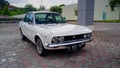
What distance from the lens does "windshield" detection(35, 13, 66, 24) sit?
6.39 meters

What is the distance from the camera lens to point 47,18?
6656mm

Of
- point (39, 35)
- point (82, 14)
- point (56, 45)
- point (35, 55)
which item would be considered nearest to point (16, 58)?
point (35, 55)

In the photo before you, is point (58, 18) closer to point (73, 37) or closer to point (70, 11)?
point (73, 37)

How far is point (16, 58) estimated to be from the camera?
5.42m

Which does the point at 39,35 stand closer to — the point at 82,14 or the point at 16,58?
the point at 16,58

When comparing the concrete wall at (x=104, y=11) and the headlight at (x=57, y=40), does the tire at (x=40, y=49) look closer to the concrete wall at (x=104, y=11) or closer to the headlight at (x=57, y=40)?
the headlight at (x=57, y=40)

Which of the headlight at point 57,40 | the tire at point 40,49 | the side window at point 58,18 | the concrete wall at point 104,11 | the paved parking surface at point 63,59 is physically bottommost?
the paved parking surface at point 63,59

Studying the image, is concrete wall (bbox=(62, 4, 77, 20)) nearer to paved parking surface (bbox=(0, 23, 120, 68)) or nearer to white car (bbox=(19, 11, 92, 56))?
paved parking surface (bbox=(0, 23, 120, 68))

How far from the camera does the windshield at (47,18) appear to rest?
21.0 ft

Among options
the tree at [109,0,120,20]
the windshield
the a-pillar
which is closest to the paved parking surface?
the windshield

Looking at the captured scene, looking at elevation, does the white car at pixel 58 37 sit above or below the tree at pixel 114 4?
below

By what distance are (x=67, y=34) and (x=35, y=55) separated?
161 centimetres

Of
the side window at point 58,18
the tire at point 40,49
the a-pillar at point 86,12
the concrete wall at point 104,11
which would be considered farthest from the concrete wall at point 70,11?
the tire at point 40,49

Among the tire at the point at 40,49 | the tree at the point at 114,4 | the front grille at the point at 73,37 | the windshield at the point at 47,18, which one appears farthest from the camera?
the tree at the point at 114,4
